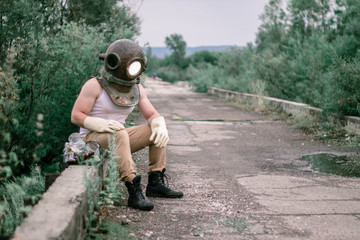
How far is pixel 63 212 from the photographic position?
2467mm

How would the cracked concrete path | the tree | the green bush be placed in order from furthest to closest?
the tree
the green bush
the cracked concrete path

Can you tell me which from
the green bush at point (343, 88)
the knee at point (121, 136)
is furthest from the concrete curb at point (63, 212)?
the green bush at point (343, 88)

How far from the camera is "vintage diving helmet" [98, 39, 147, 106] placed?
170 inches

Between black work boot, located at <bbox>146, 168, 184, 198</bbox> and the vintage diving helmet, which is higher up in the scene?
the vintage diving helmet

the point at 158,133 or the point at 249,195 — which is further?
the point at 249,195

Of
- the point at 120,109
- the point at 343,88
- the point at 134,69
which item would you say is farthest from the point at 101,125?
the point at 343,88

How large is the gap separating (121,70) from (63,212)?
213 centimetres

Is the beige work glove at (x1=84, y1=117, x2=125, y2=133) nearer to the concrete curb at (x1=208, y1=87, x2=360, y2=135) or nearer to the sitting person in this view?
the sitting person

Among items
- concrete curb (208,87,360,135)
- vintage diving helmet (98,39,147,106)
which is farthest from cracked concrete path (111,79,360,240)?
vintage diving helmet (98,39,147,106)

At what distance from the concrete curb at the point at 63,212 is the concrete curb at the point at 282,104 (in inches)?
247

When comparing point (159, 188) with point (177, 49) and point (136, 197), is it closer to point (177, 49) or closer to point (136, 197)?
point (136, 197)

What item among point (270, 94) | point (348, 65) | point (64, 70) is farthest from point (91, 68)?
point (270, 94)

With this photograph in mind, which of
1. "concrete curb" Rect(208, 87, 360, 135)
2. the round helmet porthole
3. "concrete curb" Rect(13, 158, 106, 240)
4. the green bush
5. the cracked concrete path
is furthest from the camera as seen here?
"concrete curb" Rect(208, 87, 360, 135)

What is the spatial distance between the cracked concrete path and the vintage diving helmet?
1157 millimetres
